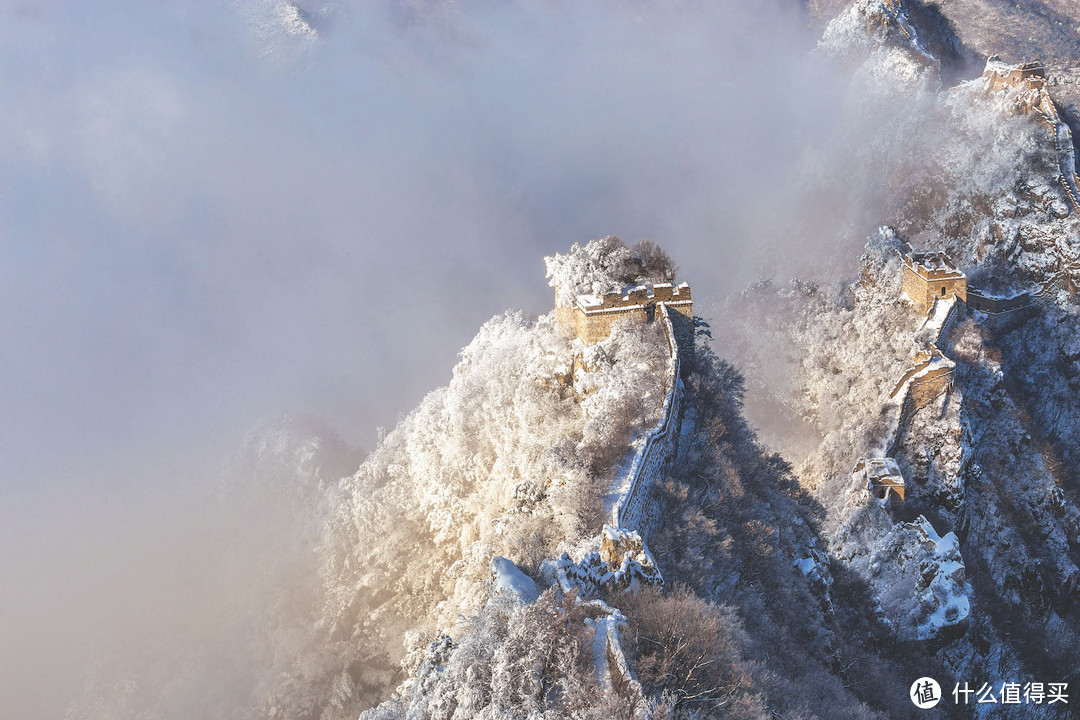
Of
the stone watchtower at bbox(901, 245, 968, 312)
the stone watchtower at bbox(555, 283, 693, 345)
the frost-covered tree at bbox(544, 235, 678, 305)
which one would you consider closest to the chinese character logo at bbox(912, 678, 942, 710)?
the stone watchtower at bbox(555, 283, 693, 345)

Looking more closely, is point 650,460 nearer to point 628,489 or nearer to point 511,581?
Answer: point 628,489

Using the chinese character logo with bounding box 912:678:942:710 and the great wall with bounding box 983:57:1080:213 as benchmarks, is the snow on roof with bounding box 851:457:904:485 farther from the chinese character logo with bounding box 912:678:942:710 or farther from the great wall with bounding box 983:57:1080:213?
the great wall with bounding box 983:57:1080:213

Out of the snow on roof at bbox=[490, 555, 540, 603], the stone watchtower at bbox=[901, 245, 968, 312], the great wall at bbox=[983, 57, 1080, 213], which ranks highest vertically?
the great wall at bbox=[983, 57, 1080, 213]

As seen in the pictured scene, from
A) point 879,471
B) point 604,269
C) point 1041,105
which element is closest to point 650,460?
point 604,269

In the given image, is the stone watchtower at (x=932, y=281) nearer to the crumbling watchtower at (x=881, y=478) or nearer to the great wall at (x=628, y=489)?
the crumbling watchtower at (x=881, y=478)

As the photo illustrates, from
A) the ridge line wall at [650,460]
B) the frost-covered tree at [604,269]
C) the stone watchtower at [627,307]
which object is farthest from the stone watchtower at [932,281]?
the ridge line wall at [650,460]

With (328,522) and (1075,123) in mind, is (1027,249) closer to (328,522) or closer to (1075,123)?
(1075,123)
